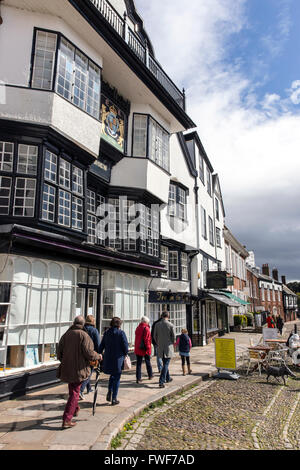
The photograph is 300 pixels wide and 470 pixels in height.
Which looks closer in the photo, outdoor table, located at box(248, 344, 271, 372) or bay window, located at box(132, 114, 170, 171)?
outdoor table, located at box(248, 344, 271, 372)

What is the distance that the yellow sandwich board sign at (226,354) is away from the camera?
970 centimetres

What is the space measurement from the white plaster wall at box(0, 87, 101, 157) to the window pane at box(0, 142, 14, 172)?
0.72 metres

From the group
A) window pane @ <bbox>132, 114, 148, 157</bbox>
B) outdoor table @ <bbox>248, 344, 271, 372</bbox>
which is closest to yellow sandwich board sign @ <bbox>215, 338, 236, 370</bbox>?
outdoor table @ <bbox>248, 344, 271, 372</bbox>

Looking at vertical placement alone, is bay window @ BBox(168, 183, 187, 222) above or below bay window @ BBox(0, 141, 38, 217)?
above

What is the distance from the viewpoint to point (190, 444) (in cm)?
461

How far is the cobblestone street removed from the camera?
4648 mm

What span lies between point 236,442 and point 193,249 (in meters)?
13.0

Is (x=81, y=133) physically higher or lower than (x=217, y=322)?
higher

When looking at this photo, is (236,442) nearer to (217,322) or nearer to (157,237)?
(157,237)

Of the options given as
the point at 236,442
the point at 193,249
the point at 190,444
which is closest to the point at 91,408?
the point at 190,444

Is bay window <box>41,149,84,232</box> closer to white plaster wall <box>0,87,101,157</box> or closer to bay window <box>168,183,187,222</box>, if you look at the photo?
white plaster wall <box>0,87,101,157</box>

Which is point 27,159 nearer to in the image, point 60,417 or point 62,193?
point 62,193

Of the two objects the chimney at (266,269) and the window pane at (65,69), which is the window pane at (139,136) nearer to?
the window pane at (65,69)

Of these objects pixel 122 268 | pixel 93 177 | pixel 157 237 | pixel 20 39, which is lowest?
pixel 122 268
